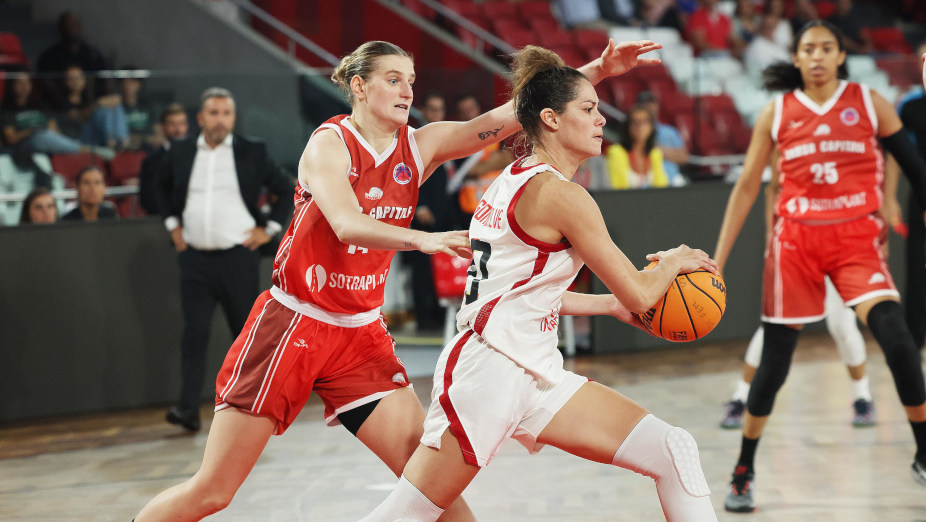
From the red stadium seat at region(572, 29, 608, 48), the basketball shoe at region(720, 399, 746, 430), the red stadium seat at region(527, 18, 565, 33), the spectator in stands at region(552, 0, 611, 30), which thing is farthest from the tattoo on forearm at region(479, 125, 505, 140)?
the spectator in stands at region(552, 0, 611, 30)

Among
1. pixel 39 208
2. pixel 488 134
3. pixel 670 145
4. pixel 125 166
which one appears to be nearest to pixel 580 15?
pixel 670 145

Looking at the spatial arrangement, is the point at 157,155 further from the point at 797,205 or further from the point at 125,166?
the point at 797,205

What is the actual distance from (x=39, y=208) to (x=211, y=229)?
1344 millimetres

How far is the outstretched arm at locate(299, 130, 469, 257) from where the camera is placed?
260 centimetres

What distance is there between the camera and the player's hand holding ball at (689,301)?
9.68ft

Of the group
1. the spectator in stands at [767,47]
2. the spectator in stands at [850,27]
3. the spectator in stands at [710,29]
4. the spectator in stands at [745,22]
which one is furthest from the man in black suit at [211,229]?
the spectator in stands at [850,27]

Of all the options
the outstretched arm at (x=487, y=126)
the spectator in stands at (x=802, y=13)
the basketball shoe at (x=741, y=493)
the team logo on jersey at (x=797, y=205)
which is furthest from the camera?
the spectator in stands at (x=802, y=13)

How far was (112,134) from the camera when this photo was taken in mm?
6723

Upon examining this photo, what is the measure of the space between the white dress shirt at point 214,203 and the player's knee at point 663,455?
350 cm

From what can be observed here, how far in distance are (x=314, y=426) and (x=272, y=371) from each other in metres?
3.01

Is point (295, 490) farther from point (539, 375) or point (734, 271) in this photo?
point (734, 271)

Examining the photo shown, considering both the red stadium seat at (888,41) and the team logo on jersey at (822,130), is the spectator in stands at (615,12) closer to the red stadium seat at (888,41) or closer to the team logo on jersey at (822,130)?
the red stadium seat at (888,41)

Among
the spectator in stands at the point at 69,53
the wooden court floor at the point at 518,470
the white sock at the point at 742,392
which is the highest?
the spectator in stands at the point at 69,53

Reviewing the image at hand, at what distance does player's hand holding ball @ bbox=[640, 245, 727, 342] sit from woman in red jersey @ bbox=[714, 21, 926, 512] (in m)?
1.43
